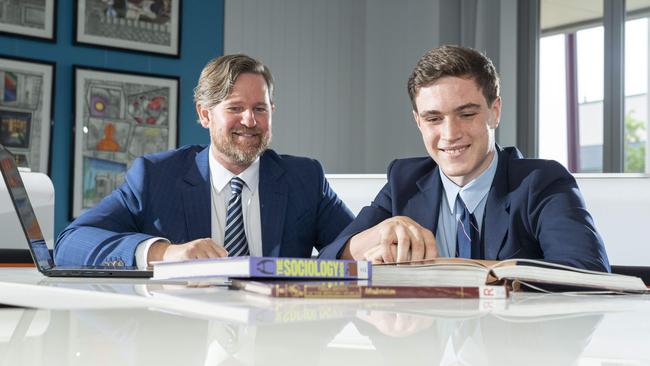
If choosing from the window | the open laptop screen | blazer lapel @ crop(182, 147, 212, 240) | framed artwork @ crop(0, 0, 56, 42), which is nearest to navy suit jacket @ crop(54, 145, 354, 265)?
blazer lapel @ crop(182, 147, 212, 240)

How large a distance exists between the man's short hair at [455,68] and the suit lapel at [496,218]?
25cm

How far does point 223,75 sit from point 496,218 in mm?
988

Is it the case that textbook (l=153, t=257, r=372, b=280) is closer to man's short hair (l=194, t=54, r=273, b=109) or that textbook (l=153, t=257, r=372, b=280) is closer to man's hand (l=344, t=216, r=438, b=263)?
man's hand (l=344, t=216, r=438, b=263)

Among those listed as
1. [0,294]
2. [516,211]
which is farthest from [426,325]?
[516,211]

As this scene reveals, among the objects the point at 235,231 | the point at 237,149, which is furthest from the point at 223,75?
the point at 235,231

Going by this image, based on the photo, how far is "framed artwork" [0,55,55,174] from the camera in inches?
182

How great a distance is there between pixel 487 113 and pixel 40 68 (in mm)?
3535

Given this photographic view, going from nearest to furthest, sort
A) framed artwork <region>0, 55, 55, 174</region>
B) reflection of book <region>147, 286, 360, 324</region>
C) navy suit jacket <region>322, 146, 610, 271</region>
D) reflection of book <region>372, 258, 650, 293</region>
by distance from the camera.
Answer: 1. reflection of book <region>147, 286, 360, 324</region>
2. reflection of book <region>372, 258, 650, 293</region>
3. navy suit jacket <region>322, 146, 610, 271</region>
4. framed artwork <region>0, 55, 55, 174</region>

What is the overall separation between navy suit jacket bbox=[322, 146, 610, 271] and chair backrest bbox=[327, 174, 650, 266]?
0.39 feet

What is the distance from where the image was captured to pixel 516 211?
5.67ft

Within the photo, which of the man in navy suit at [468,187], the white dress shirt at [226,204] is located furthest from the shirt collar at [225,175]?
the man in navy suit at [468,187]

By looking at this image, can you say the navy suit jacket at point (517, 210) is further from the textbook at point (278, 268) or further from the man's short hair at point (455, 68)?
the textbook at point (278, 268)

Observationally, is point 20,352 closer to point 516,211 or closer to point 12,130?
point 516,211

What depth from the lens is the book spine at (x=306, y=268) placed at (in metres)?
0.86
